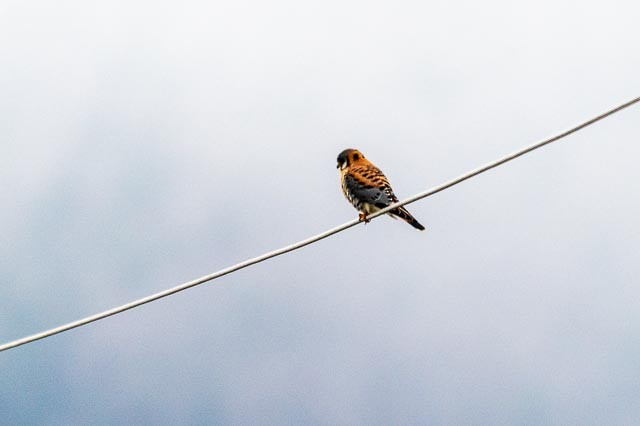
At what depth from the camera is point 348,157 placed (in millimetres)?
14047

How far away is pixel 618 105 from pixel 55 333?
5021 mm

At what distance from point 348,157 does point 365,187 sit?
136 cm

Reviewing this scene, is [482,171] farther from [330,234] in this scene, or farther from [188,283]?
[188,283]

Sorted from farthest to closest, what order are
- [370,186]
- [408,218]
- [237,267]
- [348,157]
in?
[348,157]
[370,186]
[408,218]
[237,267]

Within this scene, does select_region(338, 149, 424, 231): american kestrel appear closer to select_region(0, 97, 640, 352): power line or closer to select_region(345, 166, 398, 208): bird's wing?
select_region(345, 166, 398, 208): bird's wing

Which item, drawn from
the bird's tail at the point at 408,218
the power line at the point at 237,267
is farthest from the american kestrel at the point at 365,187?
the power line at the point at 237,267

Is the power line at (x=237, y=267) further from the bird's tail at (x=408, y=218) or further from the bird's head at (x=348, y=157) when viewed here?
the bird's head at (x=348, y=157)

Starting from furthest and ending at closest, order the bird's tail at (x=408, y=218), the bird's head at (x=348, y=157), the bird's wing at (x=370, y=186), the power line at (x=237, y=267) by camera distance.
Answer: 1. the bird's head at (x=348, y=157)
2. the bird's wing at (x=370, y=186)
3. the bird's tail at (x=408, y=218)
4. the power line at (x=237, y=267)

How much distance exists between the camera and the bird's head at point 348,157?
14.0 meters

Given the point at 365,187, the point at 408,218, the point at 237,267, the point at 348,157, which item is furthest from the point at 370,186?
the point at 237,267

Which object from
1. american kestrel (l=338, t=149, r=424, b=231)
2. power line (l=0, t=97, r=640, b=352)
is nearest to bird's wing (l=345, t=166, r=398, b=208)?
american kestrel (l=338, t=149, r=424, b=231)

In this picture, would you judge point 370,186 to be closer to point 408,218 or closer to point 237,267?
point 408,218

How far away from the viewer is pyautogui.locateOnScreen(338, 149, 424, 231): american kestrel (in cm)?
1240

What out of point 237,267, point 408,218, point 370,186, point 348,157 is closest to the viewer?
point 237,267
